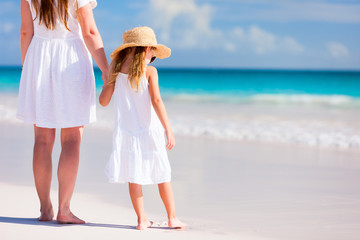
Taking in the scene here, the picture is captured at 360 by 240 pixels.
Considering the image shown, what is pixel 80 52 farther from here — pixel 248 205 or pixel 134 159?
pixel 248 205

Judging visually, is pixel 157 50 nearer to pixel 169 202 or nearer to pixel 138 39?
pixel 138 39

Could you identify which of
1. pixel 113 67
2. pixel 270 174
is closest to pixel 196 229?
pixel 113 67

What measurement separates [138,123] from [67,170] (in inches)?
19.3

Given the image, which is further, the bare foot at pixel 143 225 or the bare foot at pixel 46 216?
the bare foot at pixel 46 216

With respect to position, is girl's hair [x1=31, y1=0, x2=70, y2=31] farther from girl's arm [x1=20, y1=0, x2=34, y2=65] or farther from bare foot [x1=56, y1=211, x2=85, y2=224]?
bare foot [x1=56, y1=211, x2=85, y2=224]

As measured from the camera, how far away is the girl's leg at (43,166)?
284cm

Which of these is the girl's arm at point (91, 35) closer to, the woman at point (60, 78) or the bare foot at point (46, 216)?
the woman at point (60, 78)

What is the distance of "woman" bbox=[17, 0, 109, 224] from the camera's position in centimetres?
275

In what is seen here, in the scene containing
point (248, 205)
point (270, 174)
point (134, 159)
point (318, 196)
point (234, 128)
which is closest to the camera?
point (134, 159)

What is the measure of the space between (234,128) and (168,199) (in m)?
5.41

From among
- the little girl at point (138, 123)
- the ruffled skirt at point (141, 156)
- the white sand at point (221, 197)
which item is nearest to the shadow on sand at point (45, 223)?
the white sand at point (221, 197)

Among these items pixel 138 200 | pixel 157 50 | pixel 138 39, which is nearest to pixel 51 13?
pixel 138 39

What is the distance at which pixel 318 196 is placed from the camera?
373 cm

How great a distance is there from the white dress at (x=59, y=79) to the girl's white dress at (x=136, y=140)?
0.63 feet
